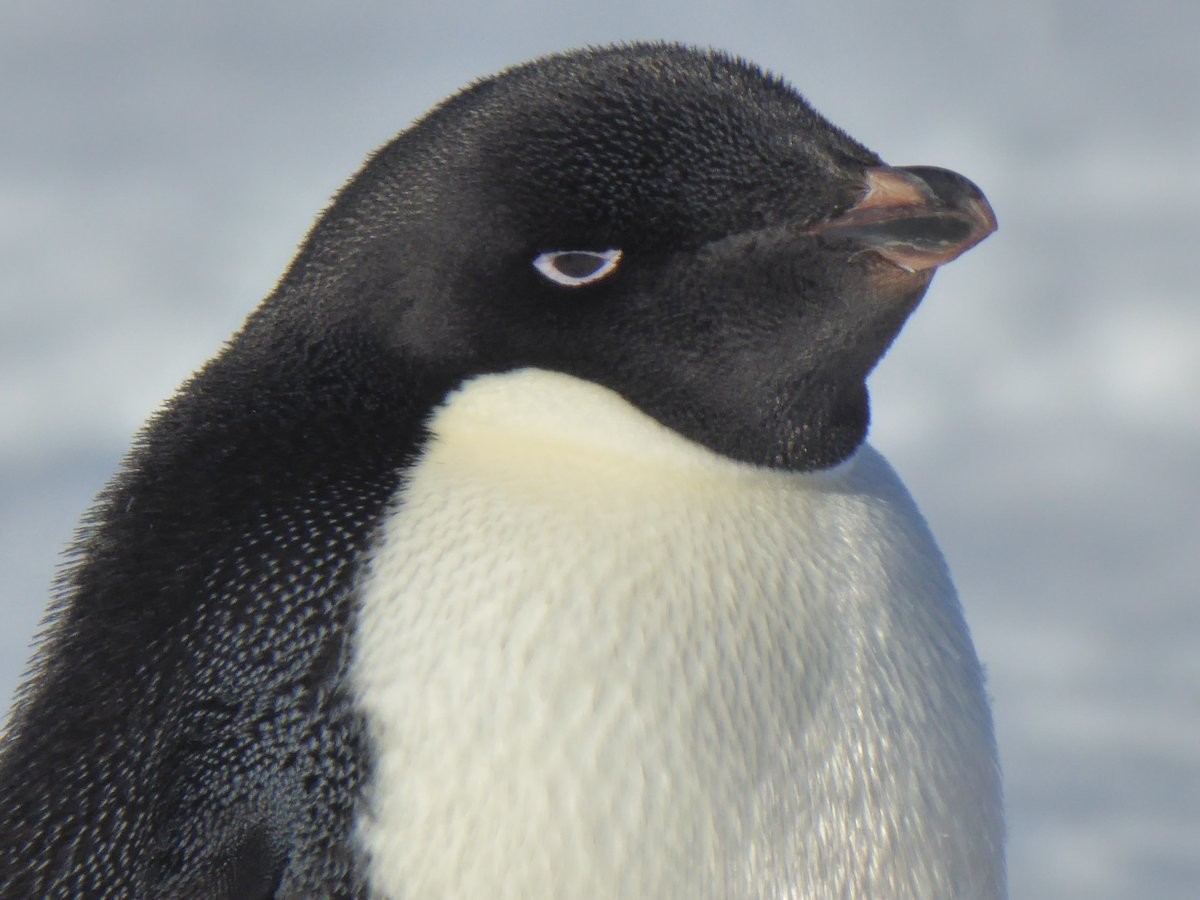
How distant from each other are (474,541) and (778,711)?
0.31 metres

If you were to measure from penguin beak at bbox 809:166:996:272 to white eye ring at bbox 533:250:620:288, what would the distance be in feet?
0.68

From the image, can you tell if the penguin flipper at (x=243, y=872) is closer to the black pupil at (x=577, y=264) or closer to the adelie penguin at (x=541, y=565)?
the adelie penguin at (x=541, y=565)

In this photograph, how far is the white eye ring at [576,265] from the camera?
149cm

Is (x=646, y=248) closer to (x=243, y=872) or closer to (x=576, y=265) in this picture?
(x=576, y=265)

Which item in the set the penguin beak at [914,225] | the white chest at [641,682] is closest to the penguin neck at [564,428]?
the white chest at [641,682]

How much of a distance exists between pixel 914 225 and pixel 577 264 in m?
0.32

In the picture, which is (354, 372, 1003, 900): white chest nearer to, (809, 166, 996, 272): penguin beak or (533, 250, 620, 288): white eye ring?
(533, 250, 620, 288): white eye ring

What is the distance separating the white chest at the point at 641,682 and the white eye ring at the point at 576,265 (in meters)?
0.09

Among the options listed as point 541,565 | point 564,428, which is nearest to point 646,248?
point 564,428

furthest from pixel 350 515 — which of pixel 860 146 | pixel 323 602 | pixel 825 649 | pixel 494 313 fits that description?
pixel 860 146

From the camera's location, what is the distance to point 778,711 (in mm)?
1489

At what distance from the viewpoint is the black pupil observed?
58.9 inches

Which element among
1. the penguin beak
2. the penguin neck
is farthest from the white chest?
the penguin beak

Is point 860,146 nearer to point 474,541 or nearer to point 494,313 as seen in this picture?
point 494,313
